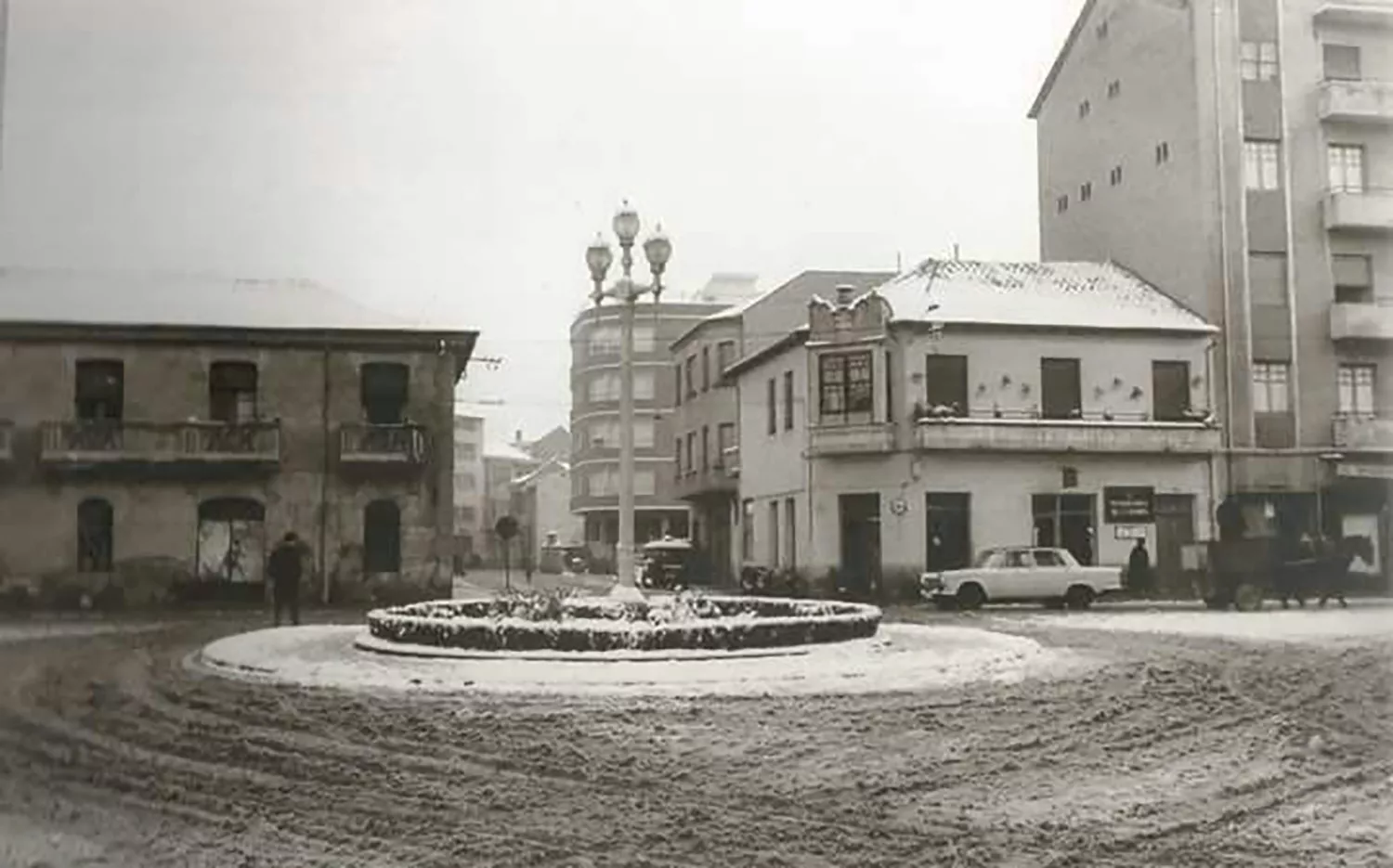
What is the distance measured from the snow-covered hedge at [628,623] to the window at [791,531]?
10 cm

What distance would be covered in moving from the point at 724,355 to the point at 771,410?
0.17m

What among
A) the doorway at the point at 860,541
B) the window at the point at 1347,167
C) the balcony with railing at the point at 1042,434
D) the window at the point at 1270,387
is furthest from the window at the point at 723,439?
the window at the point at 1347,167

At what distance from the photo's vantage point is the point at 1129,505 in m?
2.75

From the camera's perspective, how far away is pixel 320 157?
278cm

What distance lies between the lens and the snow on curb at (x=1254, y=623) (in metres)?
2.77

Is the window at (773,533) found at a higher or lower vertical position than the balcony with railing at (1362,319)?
lower

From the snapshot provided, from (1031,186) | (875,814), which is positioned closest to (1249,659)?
(875,814)

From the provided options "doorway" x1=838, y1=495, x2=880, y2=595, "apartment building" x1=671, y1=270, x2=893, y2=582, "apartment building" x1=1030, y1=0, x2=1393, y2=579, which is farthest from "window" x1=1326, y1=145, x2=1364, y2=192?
"doorway" x1=838, y1=495, x2=880, y2=595

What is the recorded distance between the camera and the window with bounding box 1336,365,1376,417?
10.2 ft

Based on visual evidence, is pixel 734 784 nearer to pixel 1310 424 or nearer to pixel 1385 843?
pixel 1385 843

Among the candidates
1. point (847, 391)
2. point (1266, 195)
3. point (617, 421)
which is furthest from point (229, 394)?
point (1266, 195)

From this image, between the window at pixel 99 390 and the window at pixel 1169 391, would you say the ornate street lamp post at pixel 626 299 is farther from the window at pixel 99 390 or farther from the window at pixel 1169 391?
the window at pixel 1169 391

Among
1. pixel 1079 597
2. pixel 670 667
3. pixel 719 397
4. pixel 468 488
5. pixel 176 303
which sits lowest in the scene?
pixel 670 667

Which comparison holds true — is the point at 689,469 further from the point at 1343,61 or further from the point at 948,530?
the point at 1343,61
